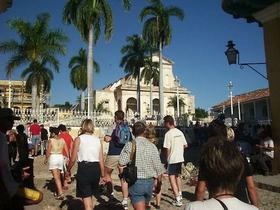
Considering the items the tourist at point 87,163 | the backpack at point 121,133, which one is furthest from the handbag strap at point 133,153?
the backpack at point 121,133

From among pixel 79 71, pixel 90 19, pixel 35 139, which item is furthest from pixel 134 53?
pixel 35 139

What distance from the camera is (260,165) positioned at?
1009cm

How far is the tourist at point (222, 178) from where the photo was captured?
2264mm

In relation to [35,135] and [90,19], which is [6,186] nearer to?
[35,135]

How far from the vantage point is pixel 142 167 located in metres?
5.27

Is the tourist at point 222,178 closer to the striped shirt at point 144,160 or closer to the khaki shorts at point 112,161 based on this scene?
the striped shirt at point 144,160

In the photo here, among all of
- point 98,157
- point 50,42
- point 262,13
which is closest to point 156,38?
point 50,42

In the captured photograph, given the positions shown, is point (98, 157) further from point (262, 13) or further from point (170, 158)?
point (262, 13)

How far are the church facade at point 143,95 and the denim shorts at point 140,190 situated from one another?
57637 millimetres

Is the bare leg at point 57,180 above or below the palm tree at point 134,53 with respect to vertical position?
below

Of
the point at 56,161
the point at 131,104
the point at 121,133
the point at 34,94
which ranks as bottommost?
the point at 56,161

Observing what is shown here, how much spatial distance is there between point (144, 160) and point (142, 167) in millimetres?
106

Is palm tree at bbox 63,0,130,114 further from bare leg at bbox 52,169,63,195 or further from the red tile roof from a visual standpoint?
the red tile roof

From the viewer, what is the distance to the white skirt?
8.27 metres
